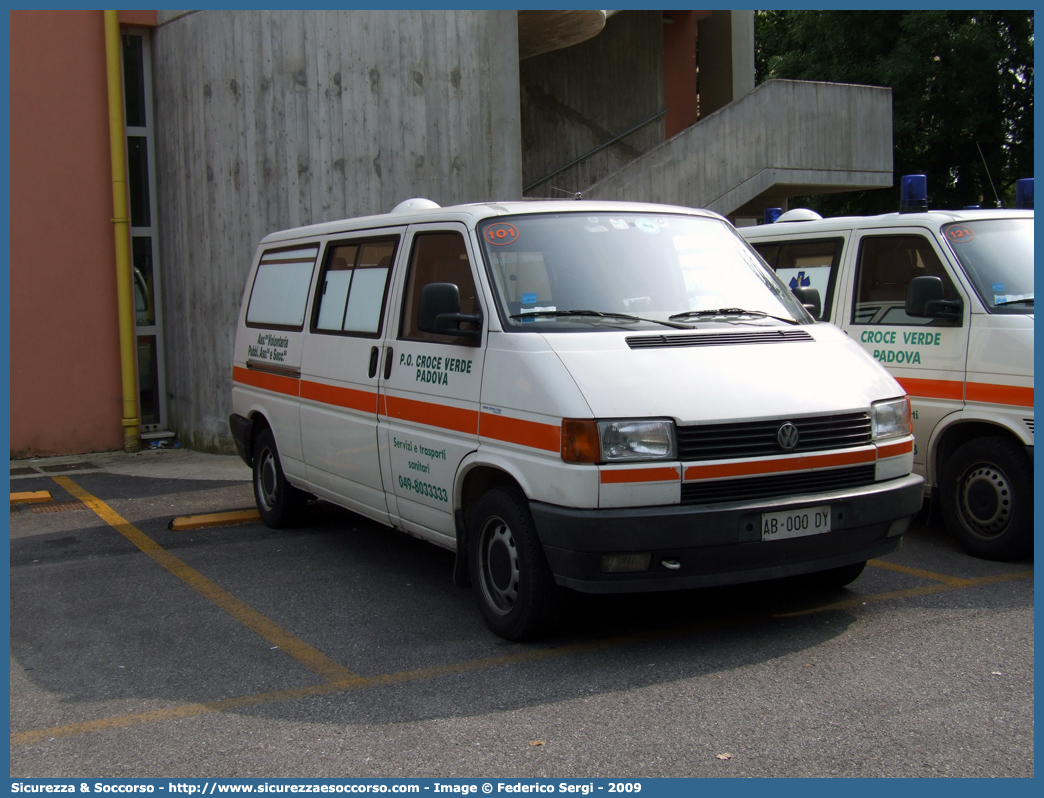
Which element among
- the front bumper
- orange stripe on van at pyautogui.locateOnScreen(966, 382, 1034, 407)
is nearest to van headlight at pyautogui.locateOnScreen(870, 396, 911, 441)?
the front bumper

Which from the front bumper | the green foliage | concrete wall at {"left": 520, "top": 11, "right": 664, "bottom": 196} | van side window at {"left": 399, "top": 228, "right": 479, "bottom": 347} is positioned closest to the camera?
the front bumper

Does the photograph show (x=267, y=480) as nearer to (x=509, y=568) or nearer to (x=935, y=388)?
(x=509, y=568)

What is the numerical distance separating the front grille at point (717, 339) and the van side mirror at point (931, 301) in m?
1.52

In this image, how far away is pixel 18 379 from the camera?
11.3m

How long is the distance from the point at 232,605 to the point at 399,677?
5.37 feet

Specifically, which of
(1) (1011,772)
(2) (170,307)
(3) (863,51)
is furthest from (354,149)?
(3) (863,51)

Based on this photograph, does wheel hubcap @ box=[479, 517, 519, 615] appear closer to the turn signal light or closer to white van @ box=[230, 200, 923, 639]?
white van @ box=[230, 200, 923, 639]

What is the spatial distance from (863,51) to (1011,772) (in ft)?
77.6

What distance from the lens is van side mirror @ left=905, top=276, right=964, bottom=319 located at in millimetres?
6492

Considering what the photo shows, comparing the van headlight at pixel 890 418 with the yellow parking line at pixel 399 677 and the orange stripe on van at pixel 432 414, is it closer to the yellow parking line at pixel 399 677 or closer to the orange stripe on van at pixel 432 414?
the yellow parking line at pixel 399 677

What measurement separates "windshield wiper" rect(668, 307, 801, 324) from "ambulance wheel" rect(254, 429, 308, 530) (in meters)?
3.50

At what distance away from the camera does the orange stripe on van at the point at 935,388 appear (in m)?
6.52

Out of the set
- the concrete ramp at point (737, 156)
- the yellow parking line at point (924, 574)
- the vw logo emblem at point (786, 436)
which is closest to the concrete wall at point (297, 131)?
the concrete ramp at point (737, 156)

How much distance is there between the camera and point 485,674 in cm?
470
